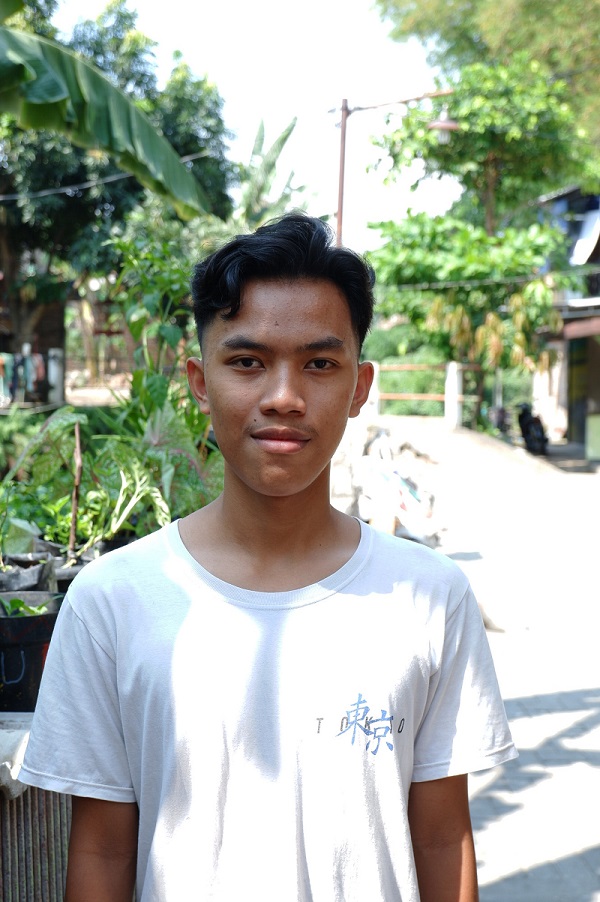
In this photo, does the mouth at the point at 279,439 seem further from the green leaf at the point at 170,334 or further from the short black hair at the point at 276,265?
the green leaf at the point at 170,334

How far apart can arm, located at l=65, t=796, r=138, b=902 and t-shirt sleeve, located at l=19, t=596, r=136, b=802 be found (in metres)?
0.04

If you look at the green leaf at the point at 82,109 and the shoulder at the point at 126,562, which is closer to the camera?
the shoulder at the point at 126,562

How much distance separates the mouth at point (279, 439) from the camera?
1.45 meters

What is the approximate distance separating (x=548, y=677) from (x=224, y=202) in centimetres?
1820

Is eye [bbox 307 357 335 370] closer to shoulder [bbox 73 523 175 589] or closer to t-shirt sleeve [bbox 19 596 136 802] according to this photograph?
shoulder [bbox 73 523 175 589]

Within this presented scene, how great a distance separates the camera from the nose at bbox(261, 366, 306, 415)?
4.71ft

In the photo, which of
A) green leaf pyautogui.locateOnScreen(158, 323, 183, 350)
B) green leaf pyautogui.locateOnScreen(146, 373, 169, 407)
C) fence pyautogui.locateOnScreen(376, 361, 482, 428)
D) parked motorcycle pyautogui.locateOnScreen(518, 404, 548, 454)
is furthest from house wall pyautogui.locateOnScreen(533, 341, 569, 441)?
green leaf pyautogui.locateOnScreen(146, 373, 169, 407)

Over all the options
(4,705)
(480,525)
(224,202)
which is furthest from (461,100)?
(4,705)

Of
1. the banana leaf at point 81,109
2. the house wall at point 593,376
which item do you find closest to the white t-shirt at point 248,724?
the banana leaf at point 81,109

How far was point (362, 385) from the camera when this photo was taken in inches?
66.0

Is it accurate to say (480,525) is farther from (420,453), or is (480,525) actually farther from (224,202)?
(224,202)

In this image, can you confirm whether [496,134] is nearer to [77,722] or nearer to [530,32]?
[530,32]

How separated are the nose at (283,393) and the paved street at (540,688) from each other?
2.89 meters

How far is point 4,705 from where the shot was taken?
9.16ft
